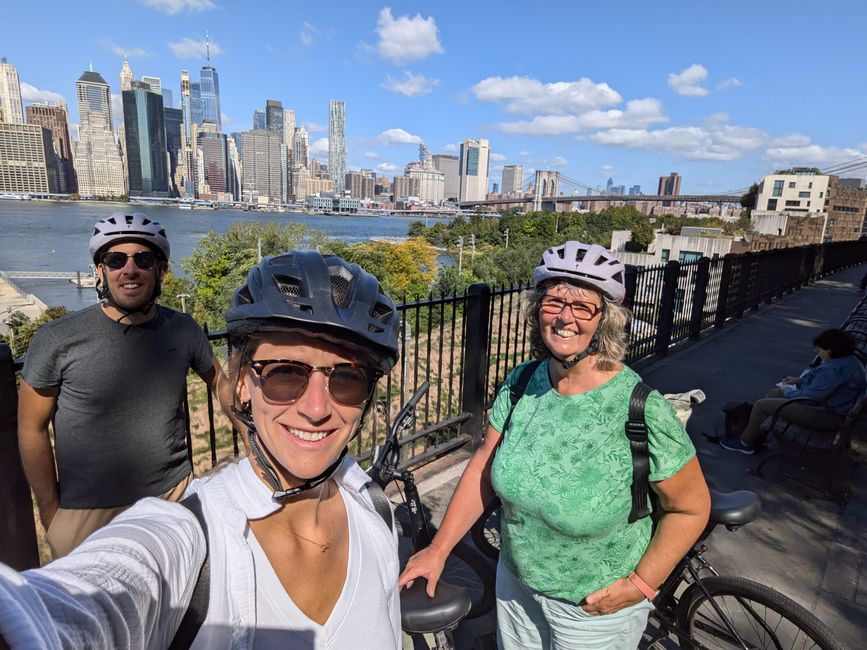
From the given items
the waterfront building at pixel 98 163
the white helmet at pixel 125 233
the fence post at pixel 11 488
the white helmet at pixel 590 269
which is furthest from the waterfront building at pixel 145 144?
the white helmet at pixel 590 269

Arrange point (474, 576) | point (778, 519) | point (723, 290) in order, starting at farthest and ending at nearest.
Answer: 1. point (723, 290)
2. point (778, 519)
3. point (474, 576)

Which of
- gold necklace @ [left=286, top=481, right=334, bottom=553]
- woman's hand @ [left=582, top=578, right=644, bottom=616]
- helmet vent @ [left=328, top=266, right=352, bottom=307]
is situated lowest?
woman's hand @ [left=582, top=578, right=644, bottom=616]

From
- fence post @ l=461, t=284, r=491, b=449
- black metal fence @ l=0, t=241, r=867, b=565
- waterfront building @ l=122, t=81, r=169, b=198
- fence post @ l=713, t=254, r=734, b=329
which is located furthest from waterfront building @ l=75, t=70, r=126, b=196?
fence post @ l=461, t=284, r=491, b=449

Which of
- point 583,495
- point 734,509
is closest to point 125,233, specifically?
point 583,495

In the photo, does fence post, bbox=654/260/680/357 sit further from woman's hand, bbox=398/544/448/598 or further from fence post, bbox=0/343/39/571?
fence post, bbox=0/343/39/571

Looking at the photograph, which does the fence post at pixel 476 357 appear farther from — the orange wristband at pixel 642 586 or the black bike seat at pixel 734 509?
the orange wristband at pixel 642 586

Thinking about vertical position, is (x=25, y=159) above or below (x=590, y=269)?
above

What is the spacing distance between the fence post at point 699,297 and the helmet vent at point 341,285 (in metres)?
9.25

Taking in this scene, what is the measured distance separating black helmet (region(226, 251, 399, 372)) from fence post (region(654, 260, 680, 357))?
300 inches

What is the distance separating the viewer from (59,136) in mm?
160125

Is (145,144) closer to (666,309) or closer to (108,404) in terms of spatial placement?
(666,309)

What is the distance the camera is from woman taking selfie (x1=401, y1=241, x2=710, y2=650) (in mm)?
1700

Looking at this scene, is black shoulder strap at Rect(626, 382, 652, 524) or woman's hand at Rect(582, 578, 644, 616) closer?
black shoulder strap at Rect(626, 382, 652, 524)

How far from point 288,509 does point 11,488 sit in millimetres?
1807
